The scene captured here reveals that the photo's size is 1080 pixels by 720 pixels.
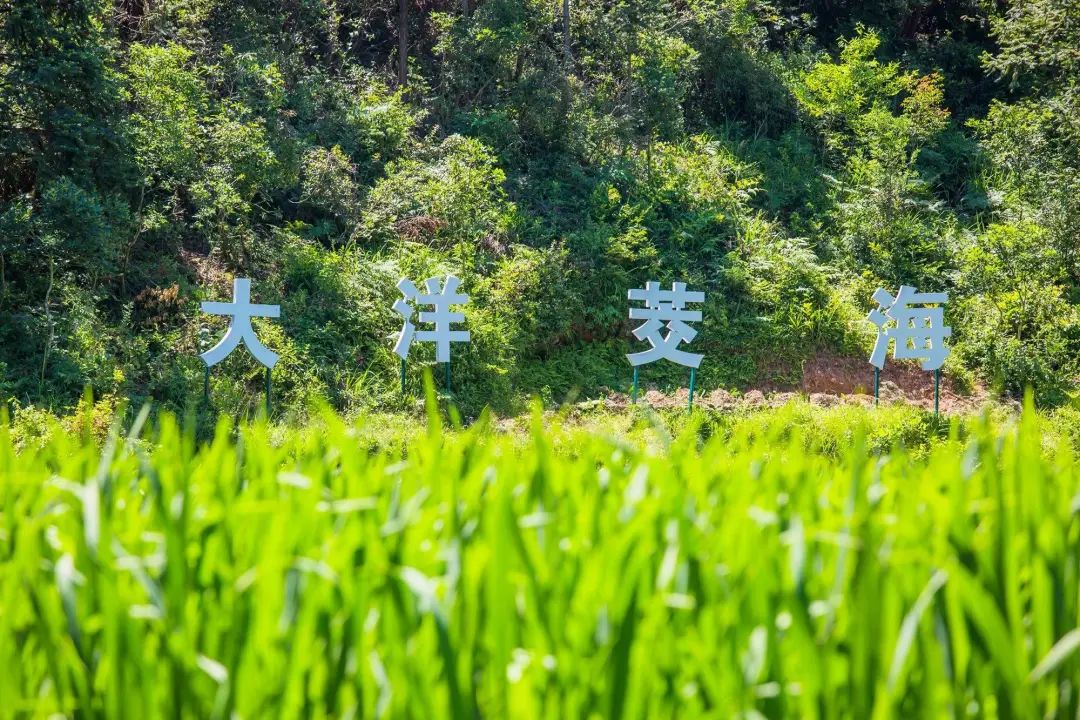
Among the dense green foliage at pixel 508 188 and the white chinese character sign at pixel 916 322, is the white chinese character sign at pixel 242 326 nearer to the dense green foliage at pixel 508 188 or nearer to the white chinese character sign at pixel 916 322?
the dense green foliage at pixel 508 188

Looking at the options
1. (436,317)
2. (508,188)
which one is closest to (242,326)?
(436,317)

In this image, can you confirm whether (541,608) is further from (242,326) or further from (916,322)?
(916,322)

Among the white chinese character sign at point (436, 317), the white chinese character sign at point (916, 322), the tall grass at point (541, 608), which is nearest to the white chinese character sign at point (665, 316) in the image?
the white chinese character sign at point (436, 317)

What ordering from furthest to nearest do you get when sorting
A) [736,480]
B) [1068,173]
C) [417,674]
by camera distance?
1. [1068,173]
2. [736,480]
3. [417,674]

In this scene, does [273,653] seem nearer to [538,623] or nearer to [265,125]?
[538,623]

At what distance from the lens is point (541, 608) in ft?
3.55

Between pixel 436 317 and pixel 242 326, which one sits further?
pixel 436 317

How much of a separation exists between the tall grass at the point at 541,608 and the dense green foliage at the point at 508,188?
848 centimetres

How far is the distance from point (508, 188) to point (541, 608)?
13936 mm

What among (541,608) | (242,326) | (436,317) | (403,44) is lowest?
(541,608)

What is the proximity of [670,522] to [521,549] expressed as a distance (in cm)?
23

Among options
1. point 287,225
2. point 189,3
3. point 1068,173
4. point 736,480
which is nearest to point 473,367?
point 287,225

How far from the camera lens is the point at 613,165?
15117mm

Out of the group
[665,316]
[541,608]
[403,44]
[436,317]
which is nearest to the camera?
[541,608]
